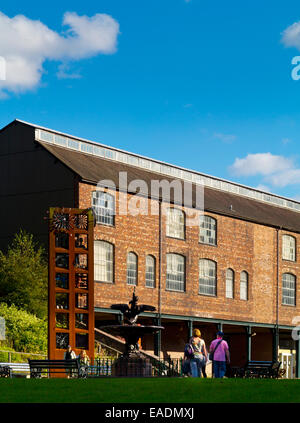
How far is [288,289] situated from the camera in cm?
5269

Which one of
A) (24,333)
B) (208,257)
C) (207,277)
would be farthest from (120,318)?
(208,257)

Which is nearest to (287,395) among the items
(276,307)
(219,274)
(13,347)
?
(13,347)

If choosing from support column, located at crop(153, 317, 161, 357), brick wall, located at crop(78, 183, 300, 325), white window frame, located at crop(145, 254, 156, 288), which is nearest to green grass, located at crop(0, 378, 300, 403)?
brick wall, located at crop(78, 183, 300, 325)

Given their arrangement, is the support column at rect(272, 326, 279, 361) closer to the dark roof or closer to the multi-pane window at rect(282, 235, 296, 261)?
the multi-pane window at rect(282, 235, 296, 261)

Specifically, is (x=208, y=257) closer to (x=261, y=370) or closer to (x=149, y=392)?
Result: (x=261, y=370)

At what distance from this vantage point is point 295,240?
53219 millimetres

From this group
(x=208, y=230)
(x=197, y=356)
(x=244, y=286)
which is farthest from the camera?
(x=244, y=286)

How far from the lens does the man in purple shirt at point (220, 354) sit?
22.6 m

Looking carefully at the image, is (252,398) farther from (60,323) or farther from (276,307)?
(276,307)

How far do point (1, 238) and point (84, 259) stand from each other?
20.2ft

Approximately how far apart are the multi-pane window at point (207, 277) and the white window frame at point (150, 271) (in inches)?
155

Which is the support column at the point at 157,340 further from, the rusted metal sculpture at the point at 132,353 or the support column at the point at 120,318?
the rusted metal sculpture at the point at 132,353

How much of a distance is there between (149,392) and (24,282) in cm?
2441

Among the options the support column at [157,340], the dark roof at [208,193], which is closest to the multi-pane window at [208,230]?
the dark roof at [208,193]
